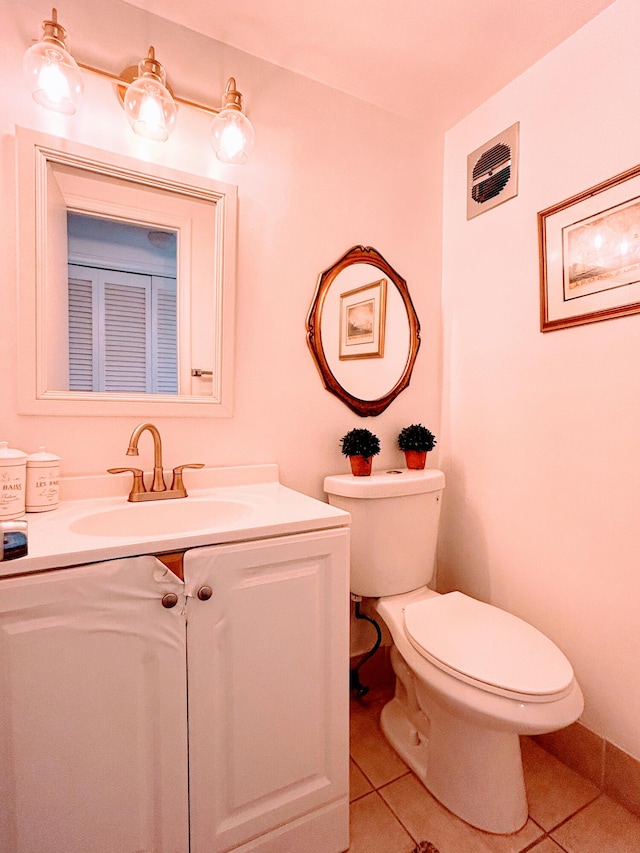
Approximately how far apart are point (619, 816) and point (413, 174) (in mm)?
2145

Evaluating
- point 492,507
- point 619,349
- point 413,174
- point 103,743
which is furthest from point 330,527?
point 413,174

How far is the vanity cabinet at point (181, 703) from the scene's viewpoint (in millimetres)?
731

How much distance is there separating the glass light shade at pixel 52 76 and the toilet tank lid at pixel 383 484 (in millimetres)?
1239

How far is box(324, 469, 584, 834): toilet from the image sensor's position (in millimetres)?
945

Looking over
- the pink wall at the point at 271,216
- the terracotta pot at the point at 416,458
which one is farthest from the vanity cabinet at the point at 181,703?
the terracotta pot at the point at 416,458

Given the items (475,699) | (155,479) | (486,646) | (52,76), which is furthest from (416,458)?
(52,76)

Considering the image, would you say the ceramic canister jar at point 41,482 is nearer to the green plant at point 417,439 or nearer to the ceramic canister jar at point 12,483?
the ceramic canister jar at point 12,483

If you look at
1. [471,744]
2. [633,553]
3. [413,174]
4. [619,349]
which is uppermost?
[413,174]

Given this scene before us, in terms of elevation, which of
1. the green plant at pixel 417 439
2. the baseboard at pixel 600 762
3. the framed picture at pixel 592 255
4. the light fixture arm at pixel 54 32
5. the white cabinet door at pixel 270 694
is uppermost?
the light fixture arm at pixel 54 32

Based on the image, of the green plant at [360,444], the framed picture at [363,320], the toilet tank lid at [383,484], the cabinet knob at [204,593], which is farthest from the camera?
the framed picture at [363,320]

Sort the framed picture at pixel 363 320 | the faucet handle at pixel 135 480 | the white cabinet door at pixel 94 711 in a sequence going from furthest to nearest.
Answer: the framed picture at pixel 363 320 < the faucet handle at pixel 135 480 < the white cabinet door at pixel 94 711

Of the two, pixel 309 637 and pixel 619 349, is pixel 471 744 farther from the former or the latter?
pixel 619 349

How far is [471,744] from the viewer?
3.64 ft

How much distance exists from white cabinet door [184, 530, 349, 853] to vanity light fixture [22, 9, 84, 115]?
114cm
